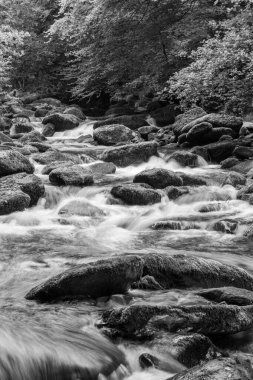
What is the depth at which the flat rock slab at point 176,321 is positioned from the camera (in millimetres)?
3320

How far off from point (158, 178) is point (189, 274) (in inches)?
207

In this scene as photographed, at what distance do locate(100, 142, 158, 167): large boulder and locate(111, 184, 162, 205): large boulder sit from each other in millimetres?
3509

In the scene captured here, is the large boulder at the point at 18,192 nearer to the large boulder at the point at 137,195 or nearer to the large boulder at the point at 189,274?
the large boulder at the point at 137,195

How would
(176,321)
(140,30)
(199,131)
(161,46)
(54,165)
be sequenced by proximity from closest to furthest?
(176,321), (54,165), (199,131), (140,30), (161,46)

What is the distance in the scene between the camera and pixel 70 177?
972 cm

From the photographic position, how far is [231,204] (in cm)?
860

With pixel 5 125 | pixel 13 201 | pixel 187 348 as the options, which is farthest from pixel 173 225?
pixel 5 125

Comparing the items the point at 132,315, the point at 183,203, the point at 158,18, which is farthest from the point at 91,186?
the point at 158,18

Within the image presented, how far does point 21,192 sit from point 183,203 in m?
3.16

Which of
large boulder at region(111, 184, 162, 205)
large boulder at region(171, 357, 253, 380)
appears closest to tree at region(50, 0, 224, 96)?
large boulder at region(111, 184, 162, 205)

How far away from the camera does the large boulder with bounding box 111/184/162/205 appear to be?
8.62m

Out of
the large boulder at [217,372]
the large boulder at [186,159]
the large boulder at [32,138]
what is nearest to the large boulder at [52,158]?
the large boulder at [186,159]

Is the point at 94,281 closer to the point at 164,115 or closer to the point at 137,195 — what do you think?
the point at 137,195

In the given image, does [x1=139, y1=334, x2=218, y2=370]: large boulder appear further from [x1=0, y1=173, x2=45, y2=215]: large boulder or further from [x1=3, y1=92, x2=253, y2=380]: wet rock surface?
[x1=0, y1=173, x2=45, y2=215]: large boulder
